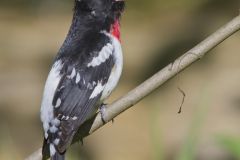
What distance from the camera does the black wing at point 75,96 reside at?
4.07 meters

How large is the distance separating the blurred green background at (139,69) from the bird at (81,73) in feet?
8.49

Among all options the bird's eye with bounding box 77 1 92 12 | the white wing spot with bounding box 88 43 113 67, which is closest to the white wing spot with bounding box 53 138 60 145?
the white wing spot with bounding box 88 43 113 67

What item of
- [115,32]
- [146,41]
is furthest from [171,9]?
[115,32]

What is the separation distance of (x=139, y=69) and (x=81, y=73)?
3254 millimetres

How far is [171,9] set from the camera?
26.0 feet

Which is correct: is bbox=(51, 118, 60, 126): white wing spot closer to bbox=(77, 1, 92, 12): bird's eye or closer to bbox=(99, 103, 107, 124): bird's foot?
bbox=(99, 103, 107, 124): bird's foot

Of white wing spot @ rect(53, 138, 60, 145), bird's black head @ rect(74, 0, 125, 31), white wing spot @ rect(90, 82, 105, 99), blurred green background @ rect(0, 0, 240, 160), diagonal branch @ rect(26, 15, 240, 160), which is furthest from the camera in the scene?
blurred green background @ rect(0, 0, 240, 160)

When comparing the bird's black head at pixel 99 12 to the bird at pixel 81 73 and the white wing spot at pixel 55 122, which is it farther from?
the white wing spot at pixel 55 122

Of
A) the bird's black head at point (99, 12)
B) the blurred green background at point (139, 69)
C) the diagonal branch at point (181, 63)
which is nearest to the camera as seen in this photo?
the diagonal branch at point (181, 63)

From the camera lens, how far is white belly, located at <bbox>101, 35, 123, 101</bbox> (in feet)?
14.4

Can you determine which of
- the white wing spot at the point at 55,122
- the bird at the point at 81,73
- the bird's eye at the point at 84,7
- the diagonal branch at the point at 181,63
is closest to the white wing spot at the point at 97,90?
the bird at the point at 81,73

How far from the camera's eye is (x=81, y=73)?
4.35 meters

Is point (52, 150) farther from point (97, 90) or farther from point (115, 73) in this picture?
A: point (115, 73)

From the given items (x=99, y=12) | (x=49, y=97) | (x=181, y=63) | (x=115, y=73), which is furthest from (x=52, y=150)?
(x=99, y=12)
